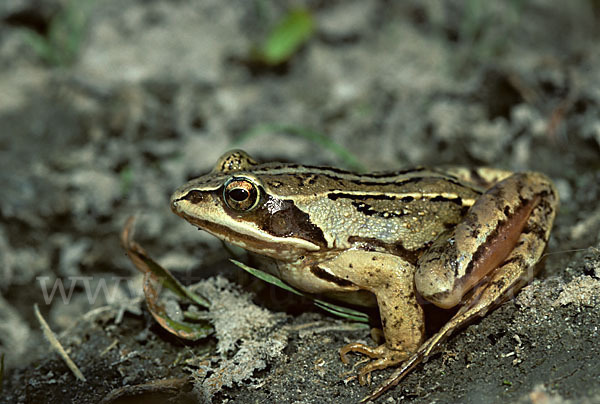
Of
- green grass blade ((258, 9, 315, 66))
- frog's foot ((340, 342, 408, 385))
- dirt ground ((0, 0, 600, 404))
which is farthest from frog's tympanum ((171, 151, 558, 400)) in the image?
green grass blade ((258, 9, 315, 66))

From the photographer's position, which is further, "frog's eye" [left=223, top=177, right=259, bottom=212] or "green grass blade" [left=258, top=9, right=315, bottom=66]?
"green grass blade" [left=258, top=9, right=315, bottom=66]

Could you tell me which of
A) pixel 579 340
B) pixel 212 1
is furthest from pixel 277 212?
pixel 212 1

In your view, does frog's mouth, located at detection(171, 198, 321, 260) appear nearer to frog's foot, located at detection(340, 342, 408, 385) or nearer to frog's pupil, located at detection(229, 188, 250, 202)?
frog's pupil, located at detection(229, 188, 250, 202)

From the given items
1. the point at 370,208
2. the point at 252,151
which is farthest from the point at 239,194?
the point at 252,151

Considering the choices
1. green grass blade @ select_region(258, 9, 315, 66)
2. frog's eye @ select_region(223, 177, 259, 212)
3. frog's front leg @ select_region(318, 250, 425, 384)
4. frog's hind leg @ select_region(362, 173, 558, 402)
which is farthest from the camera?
green grass blade @ select_region(258, 9, 315, 66)

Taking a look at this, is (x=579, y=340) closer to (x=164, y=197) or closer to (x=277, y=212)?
(x=277, y=212)

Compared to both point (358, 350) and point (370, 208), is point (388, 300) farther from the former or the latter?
point (370, 208)

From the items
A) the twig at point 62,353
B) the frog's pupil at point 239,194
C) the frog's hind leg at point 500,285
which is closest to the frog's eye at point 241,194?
the frog's pupil at point 239,194
